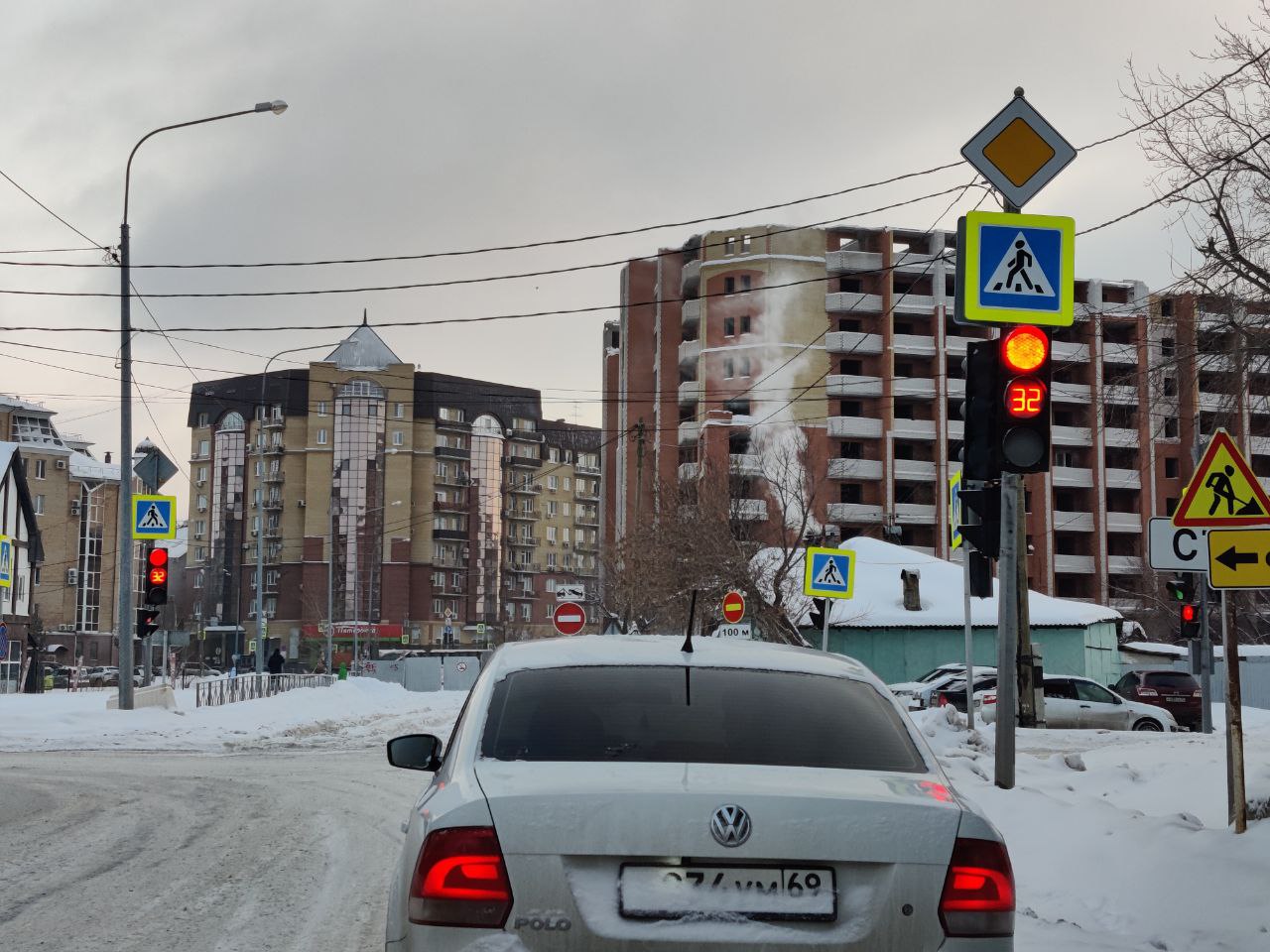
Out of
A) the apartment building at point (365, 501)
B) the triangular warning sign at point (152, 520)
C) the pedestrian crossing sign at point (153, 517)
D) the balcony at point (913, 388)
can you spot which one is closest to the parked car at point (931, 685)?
the pedestrian crossing sign at point (153, 517)

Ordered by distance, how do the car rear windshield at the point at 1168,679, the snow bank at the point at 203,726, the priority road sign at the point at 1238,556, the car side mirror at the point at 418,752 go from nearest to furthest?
the car side mirror at the point at 418,752, the priority road sign at the point at 1238,556, the snow bank at the point at 203,726, the car rear windshield at the point at 1168,679

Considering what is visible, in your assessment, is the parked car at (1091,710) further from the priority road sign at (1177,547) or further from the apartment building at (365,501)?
the apartment building at (365,501)

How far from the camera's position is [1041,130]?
11.2 metres

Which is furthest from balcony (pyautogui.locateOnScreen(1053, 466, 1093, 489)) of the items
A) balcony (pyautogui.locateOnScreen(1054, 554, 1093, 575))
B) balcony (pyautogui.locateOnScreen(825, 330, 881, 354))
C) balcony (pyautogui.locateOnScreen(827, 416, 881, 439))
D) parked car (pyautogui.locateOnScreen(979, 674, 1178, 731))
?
parked car (pyautogui.locateOnScreen(979, 674, 1178, 731))

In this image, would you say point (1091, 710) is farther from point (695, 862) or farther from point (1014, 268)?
point (695, 862)

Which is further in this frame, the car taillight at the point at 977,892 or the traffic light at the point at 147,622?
the traffic light at the point at 147,622

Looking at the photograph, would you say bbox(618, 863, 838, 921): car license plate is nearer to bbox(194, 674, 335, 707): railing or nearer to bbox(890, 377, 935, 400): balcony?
bbox(194, 674, 335, 707): railing

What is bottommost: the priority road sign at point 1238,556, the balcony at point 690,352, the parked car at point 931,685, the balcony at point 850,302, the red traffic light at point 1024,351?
the parked car at point 931,685

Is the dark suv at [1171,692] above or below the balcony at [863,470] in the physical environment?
below

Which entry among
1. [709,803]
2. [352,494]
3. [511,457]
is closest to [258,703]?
[709,803]

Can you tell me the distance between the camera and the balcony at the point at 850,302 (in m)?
87.6

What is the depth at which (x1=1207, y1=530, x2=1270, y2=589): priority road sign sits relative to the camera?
959 centimetres

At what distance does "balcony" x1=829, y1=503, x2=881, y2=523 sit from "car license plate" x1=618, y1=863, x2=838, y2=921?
84.0 metres

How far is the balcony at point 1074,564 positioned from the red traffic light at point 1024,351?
3215 inches
